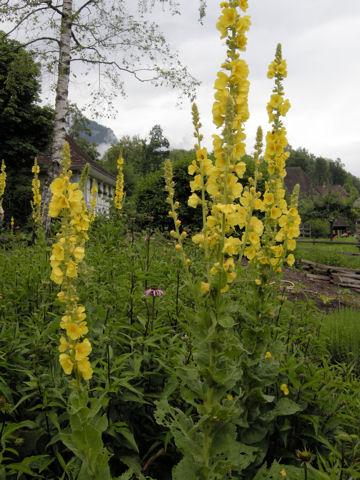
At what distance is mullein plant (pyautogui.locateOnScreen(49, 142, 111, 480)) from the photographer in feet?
4.51

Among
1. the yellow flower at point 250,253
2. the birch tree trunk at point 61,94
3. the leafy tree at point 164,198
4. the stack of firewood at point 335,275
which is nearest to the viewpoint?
the yellow flower at point 250,253

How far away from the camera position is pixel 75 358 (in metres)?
1.48

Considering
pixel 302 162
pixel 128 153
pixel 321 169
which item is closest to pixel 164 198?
pixel 128 153

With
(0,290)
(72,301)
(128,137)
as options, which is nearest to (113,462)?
(72,301)

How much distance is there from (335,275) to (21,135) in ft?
68.7

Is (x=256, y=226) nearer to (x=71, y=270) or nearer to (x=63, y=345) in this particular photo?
(x=71, y=270)

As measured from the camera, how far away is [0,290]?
134 inches

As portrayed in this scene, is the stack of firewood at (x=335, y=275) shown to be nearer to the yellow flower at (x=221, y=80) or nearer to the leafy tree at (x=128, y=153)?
the yellow flower at (x=221, y=80)

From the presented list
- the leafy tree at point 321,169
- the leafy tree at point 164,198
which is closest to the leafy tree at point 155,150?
the leafy tree at point 164,198

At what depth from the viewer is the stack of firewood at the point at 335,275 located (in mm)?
8339

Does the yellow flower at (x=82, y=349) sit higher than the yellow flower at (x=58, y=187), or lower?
lower

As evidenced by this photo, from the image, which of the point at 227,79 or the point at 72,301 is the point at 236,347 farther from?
the point at 227,79

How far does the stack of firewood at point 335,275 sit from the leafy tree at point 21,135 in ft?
50.3

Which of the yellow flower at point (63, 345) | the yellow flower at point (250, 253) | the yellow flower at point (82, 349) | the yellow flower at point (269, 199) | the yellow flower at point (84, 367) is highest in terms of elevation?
the yellow flower at point (269, 199)
